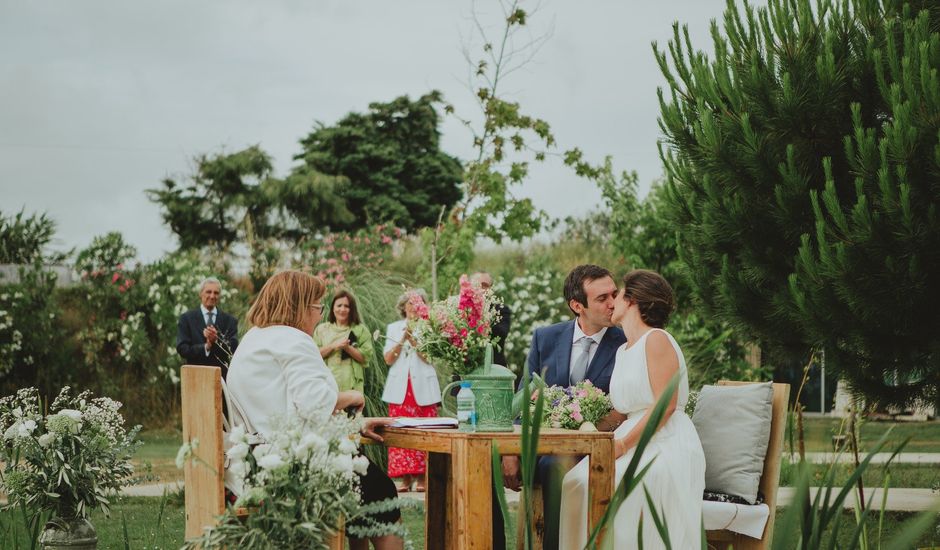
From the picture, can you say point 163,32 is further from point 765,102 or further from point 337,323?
point 765,102

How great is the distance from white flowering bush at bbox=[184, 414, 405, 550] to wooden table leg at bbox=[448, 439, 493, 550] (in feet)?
2.13

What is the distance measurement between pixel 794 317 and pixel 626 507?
280 centimetres

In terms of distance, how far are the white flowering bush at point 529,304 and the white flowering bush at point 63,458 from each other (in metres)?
9.59

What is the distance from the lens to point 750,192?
6.81 metres

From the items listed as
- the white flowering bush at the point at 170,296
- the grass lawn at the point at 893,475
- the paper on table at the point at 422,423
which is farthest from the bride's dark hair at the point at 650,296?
the white flowering bush at the point at 170,296

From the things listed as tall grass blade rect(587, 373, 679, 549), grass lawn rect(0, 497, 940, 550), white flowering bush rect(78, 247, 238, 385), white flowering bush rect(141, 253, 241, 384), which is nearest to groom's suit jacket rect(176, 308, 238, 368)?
grass lawn rect(0, 497, 940, 550)

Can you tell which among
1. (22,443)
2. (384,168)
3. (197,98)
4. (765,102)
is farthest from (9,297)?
(384,168)

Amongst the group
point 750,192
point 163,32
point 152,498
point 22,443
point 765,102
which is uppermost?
point 163,32

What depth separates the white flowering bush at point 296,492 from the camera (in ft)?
10.6

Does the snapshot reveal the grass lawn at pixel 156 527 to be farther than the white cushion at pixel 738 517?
Yes

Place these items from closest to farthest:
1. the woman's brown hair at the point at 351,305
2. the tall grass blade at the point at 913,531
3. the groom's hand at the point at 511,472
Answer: the tall grass blade at the point at 913,531, the groom's hand at the point at 511,472, the woman's brown hair at the point at 351,305

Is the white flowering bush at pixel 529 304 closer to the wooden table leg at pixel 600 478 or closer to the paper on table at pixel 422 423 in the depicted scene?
the paper on table at pixel 422 423

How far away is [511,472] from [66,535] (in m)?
2.19

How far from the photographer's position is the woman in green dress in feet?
28.0
